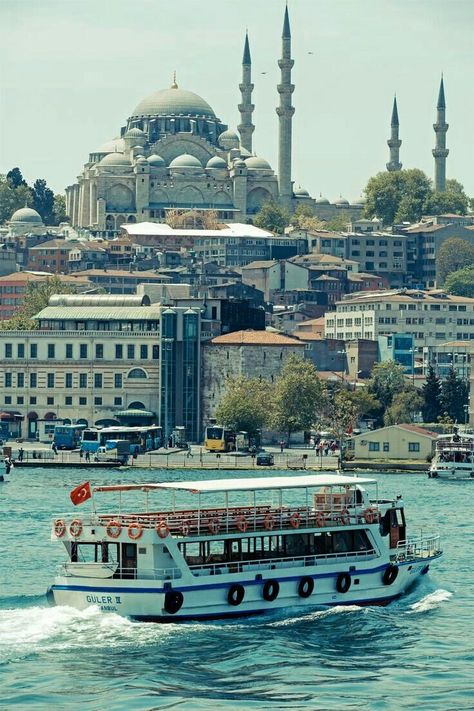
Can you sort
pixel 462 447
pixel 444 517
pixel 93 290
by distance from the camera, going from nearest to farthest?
pixel 444 517 → pixel 462 447 → pixel 93 290

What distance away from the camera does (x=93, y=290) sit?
451 feet

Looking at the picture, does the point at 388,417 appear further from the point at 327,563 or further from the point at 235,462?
the point at 327,563

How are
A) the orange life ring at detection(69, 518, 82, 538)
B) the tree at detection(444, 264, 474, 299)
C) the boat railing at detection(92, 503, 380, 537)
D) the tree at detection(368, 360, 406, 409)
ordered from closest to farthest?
the orange life ring at detection(69, 518, 82, 538)
the boat railing at detection(92, 503, 380, 537)
the tree at detection(368, 360, 406, 409)
the tree at detection(444, 264, 474, 299)

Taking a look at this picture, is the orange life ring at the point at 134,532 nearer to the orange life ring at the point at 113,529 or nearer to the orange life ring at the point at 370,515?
the orange life ring at the point at 113,529

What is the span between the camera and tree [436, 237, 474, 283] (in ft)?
570

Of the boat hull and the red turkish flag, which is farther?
the red turkish flag

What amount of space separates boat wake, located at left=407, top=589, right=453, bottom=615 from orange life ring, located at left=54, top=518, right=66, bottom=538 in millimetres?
6883

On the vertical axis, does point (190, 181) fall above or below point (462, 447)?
above

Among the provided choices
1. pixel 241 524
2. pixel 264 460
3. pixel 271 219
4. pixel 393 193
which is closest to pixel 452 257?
pixel 271 219

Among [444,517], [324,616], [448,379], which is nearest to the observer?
[324,616]

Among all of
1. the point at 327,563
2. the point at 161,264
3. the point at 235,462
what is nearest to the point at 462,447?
the point at 235,462

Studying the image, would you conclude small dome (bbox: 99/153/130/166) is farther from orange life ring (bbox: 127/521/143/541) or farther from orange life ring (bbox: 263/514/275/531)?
orange life ring (bbox: 127/521/143/541)

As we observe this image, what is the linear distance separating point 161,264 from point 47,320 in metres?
53.2

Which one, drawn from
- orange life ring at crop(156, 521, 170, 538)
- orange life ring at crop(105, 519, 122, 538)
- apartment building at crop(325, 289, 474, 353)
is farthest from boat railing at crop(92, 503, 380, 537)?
apartment building at crop(325, 289, 474, 353)
